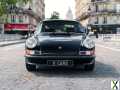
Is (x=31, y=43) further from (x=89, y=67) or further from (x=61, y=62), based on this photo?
(x=89, y=67)

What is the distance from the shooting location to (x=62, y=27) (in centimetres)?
1189

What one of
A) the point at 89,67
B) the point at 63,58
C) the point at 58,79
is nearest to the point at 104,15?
the point at 89,67

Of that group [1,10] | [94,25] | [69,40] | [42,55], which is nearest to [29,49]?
[42,55]

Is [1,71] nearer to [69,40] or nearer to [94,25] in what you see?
[69,40]

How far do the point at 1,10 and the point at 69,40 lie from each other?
125 feet

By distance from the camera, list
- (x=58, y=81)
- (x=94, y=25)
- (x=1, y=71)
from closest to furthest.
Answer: (x=58, y=81) < (x=1, y=71) < (x=94, y=25)

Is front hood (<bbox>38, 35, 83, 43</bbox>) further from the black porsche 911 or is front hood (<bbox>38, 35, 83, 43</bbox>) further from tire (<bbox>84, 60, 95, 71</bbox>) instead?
tire (<bbox>84, 60, 95, 71</bbox>)

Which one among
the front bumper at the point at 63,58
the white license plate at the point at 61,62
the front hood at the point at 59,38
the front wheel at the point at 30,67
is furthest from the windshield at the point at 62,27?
the white license plate at the point at 61,62

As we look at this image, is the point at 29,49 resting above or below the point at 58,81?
above

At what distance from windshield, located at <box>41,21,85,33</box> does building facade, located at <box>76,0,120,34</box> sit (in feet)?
273

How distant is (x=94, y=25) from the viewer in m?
96.2

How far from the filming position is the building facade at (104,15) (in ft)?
313

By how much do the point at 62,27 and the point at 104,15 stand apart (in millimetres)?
86345

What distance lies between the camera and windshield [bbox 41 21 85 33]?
11.7 m
